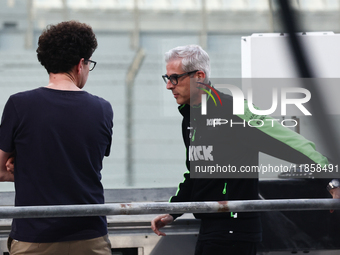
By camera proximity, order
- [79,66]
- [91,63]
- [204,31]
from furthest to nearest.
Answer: [204,31] → [91,63] → [79,66]

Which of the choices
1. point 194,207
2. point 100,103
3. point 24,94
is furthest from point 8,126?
point 194,207

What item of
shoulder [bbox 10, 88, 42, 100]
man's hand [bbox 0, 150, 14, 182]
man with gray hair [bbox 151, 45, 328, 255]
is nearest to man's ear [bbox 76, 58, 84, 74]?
shoulder [bbox 10, 88, 42, 100]

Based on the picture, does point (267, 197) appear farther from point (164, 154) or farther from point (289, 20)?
point (289, 20)

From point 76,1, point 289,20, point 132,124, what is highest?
point 76,1

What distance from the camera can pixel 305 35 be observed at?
0.58 metres

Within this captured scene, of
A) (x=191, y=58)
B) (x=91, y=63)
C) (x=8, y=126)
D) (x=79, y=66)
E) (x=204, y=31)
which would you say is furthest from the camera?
(x=204, y=31)

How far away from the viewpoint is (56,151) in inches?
47.1

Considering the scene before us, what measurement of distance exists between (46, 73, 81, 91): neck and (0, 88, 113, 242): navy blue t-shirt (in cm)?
2

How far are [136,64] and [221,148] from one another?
1177 millimetres

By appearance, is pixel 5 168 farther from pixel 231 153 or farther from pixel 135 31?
pixel 135 31

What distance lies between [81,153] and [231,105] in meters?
0.64

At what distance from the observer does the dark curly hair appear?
1.26 metres

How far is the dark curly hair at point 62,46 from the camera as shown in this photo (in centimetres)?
126

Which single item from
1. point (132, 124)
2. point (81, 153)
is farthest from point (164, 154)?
point (81, 153)
